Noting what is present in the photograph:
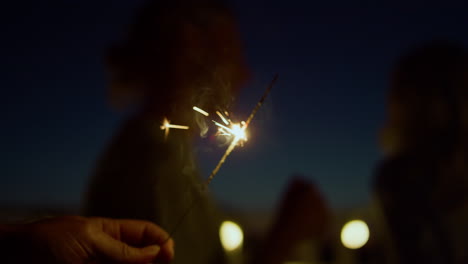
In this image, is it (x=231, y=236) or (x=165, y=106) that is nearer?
(x=165, y=106)

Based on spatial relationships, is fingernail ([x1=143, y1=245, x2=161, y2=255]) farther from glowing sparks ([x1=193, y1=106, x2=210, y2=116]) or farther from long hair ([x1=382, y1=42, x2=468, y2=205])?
long hair ([x1=382, y1=42, x2=468, y2=205])

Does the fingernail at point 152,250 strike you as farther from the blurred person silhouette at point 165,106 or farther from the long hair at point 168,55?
the long hair at point 168,55

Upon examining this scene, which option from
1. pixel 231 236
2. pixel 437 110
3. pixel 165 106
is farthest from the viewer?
pixel 231 236

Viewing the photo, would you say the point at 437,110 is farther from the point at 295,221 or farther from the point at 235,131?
the point at 235,131

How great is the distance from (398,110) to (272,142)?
3.60 ft

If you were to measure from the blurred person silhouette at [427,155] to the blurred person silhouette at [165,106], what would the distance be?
834mm

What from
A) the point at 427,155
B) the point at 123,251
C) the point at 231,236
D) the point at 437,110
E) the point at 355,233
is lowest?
the point at 123,251

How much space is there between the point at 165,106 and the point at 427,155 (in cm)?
132

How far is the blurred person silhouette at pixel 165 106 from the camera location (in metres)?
0.82

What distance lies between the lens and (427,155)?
62.9 inches

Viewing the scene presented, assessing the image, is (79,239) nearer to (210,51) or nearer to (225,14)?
(210,51)

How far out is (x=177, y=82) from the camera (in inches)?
33.8

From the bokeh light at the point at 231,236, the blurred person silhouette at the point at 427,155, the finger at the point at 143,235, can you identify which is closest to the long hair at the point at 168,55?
the finger at the point at 143,235

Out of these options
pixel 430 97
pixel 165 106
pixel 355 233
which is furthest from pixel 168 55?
pixel 355 233
